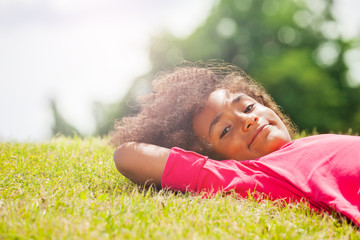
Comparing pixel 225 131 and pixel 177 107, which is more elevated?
pixel 177 107

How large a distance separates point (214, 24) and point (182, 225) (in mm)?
21179

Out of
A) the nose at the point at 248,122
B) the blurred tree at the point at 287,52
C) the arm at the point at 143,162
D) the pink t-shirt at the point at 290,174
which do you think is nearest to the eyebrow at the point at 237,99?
the nose at the point at 248,122

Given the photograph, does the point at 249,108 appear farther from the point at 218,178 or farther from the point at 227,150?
the point at 218,178

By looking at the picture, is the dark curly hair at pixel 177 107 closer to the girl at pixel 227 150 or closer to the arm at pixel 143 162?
the girl at pixel 227 150

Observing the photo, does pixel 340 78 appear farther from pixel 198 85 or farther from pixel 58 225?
pixel 58 225

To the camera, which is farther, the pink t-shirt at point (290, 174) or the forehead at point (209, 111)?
the forehead at point (209, 111)

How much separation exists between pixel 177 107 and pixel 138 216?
1639 millimetres

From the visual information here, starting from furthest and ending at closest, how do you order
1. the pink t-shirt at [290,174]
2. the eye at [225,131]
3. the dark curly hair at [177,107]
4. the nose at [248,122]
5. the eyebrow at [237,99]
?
the dark curly hair at [177,107], the eyebrow at [237,99], the eye at [225,131], the nose at [248,122], the pink t-shirt at [290,174]

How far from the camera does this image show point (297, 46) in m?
21.0

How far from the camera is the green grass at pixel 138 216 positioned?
1.84 m

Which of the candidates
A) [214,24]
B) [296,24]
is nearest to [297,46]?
[296,24]

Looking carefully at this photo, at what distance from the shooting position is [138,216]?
2.12 meters

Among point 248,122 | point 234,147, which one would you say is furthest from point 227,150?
point 248,122

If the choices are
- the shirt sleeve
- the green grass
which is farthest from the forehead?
the green grass
